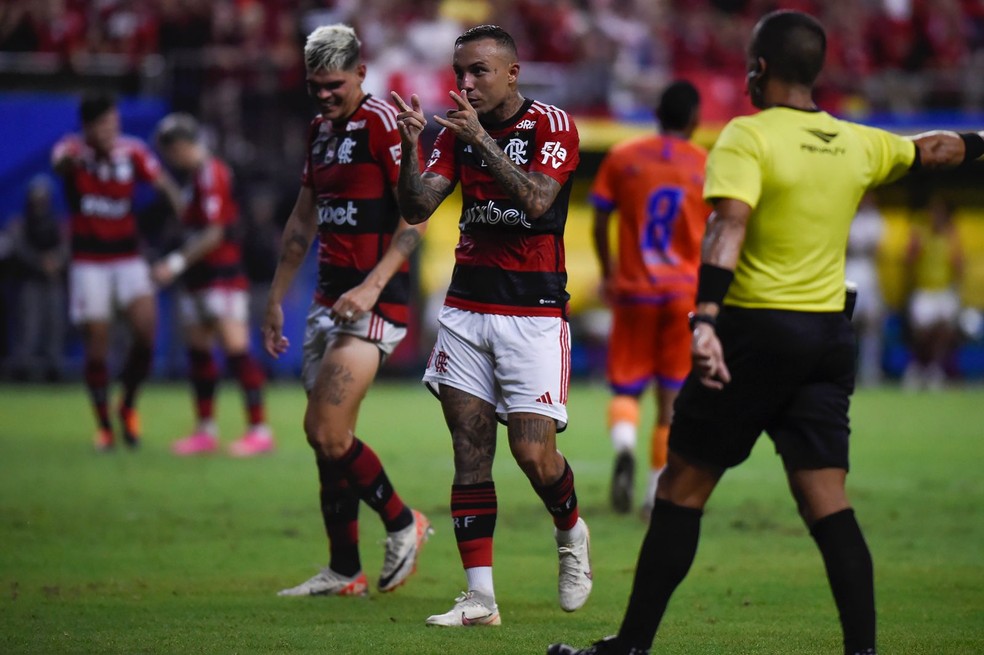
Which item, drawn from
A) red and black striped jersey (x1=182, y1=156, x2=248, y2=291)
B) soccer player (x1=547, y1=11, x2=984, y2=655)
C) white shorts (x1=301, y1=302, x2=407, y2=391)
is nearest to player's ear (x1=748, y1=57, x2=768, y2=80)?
soccer player (x1=547, y1=11, x2=984, y2=655)

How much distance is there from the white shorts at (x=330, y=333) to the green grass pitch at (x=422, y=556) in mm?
1143

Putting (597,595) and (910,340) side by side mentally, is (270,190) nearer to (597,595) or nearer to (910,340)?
(910,340)

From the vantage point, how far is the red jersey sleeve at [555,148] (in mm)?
6258

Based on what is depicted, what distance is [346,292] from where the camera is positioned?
23.5 ft

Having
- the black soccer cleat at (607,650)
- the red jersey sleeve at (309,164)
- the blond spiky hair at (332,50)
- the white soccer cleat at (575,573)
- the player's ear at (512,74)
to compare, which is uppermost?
the blond spiky hair at (332,50)

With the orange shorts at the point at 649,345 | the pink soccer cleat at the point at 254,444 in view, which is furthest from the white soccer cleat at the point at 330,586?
the pink soccer cleat at the point at 254,444

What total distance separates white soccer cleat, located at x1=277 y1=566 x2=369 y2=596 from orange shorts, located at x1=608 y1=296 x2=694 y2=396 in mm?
3196

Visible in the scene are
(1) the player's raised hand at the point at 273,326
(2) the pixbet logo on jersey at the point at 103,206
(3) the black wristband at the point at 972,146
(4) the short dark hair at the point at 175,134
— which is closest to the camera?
(3) the black wristband at the point at 972,146

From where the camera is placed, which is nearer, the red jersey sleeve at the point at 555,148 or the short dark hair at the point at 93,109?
the red jersey sleeve at the point at 555,148

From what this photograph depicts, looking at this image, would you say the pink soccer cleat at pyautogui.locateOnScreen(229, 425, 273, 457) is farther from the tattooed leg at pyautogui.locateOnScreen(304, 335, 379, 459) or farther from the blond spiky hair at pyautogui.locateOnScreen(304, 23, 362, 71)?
the blond spiky hair at pyautogui.locateOnScreen(304, 23, 362, 71)

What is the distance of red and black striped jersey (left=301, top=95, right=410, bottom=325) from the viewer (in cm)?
733

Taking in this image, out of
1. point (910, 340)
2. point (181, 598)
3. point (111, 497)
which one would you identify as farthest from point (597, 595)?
point (910, 340)

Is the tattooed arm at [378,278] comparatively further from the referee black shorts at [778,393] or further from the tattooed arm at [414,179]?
the referee black shorts at [778,393]

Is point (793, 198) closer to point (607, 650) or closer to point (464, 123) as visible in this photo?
point (464, 123)
